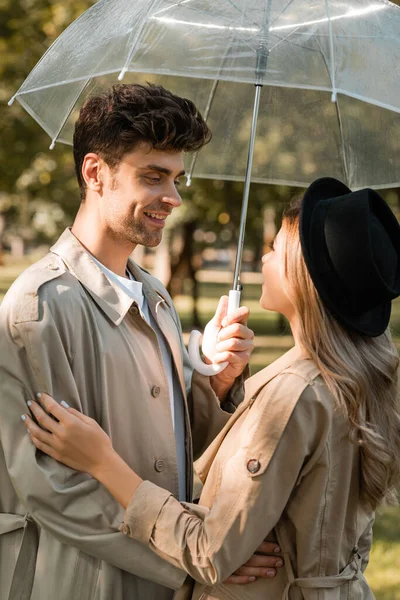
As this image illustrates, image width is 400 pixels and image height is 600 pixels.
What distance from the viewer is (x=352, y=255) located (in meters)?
2.84

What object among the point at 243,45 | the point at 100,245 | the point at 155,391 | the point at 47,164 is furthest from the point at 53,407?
the point at 47,164

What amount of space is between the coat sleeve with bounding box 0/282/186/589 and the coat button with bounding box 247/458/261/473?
524 millimetres

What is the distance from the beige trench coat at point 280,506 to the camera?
9.05ft

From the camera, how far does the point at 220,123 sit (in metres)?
4.77

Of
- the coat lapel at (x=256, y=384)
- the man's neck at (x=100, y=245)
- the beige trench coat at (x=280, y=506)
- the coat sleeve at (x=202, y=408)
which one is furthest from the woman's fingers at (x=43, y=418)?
the coat sleeve at (x=202, y=408)

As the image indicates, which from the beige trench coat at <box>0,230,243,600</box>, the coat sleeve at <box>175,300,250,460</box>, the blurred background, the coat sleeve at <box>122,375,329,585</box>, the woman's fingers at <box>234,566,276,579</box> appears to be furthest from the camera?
the blurred background

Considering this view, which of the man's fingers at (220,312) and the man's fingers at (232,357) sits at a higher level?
the man's fingers at (220,312)

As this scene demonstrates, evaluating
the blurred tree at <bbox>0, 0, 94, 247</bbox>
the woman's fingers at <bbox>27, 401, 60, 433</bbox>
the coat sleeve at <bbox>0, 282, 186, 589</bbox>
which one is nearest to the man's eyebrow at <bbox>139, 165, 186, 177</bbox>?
the coat sleeve at <bbox>0, 282, 186, 589</bbox>

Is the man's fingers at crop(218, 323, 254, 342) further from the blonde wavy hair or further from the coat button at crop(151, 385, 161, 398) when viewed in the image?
the blonde wavy hair

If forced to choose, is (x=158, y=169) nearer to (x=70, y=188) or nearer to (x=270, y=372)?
(x=270, y=372)

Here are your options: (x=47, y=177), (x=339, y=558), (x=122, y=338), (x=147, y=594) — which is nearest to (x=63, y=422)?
(x=122, y=338)

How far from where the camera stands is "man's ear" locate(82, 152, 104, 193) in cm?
351

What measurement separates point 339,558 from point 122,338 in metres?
1.07

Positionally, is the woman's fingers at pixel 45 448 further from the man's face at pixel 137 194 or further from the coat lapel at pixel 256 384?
the man's face at pixel 137 194
